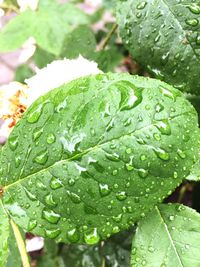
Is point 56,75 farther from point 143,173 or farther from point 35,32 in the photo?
point 35,32

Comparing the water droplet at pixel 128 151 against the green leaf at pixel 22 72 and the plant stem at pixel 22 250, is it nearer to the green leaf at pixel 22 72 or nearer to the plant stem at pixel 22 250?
the plant stem at pixel 22 250

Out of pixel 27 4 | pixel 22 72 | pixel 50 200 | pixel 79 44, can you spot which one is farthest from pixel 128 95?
pixel 22 72

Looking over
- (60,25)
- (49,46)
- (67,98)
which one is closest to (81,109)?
(67,98)

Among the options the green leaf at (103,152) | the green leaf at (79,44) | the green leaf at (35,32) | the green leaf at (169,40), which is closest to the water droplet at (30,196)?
the green leaf at (103,152)

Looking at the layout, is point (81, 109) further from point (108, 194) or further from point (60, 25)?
point (60, 25)

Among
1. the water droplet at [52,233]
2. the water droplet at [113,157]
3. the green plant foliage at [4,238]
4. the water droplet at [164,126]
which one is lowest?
the green plant foliage at [4,238]

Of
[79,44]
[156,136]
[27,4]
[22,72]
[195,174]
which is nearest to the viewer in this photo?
[156,136]
